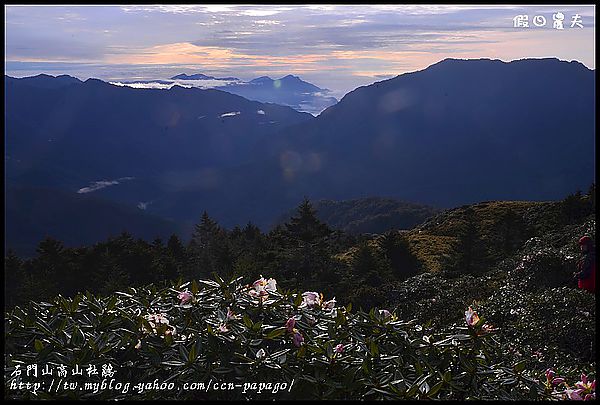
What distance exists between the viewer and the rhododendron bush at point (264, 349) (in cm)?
321

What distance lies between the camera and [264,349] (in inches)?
135

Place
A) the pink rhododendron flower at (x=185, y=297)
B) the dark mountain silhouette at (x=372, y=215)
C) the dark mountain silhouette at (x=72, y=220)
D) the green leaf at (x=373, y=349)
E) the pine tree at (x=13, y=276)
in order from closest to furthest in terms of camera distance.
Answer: the green leaf at (x=373, y=349) < the pink rhododendron flower at (x=185, y=297) < the pine tree at (x=13, y=276) < the dark mountain silhouette at (x=372, y=215) < the dark mountain silhouette at (x=72, y=220)

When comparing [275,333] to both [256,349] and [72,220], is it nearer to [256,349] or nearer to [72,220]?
[256,349]

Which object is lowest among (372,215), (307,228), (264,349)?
(372,215)

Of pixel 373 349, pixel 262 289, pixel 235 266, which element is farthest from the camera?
pixel 235 266

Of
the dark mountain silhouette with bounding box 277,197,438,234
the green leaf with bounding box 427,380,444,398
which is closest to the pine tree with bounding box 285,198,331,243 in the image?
the green leaf with bounding box 427,380,444,398

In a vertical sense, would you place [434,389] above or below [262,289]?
below

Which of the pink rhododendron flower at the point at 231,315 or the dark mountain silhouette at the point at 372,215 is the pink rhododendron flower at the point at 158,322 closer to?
the pink rhododendron flower at the point at 231,315

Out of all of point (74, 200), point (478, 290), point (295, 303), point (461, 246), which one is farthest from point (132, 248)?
point (74, 200)

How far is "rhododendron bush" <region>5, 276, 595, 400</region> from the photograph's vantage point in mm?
3207

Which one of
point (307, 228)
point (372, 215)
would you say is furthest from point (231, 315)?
point (372, 215)

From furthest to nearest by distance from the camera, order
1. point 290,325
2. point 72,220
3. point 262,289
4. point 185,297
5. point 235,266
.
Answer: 1. point 72,220
2. point 235,266
3. point 262,289
4. point 185,297
5. point 290,325

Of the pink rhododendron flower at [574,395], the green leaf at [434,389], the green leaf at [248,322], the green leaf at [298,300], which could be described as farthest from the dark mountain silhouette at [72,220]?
the green leaf at [434,389]

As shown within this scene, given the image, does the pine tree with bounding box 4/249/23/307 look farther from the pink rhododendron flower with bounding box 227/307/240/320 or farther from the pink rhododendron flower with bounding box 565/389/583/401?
the pink rhododendron flower with bounding box 565/389/583/401
